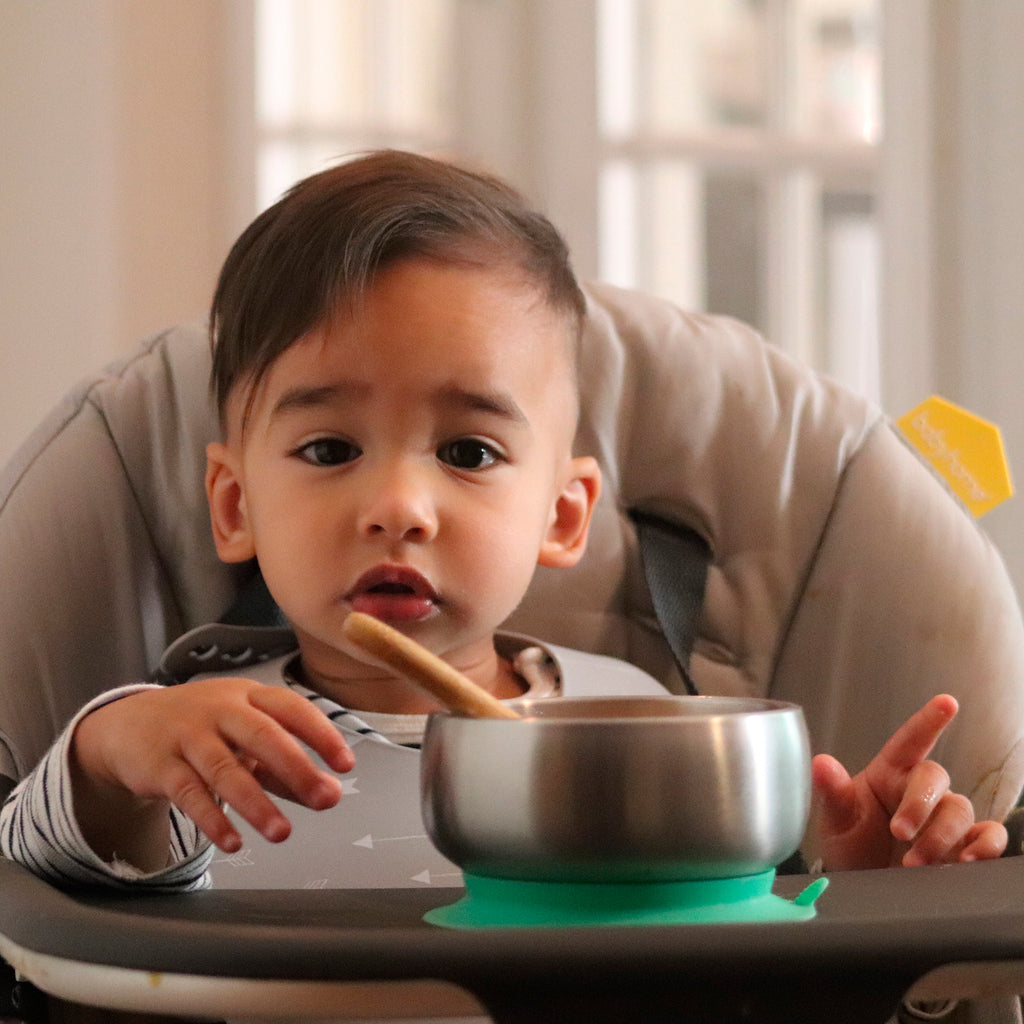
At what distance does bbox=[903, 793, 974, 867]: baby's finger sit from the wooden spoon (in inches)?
11.5

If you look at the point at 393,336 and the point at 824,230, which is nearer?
the point at 393,336

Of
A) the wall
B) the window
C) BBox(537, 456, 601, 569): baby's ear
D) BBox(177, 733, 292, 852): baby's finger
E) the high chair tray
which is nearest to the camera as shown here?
the high chair tray

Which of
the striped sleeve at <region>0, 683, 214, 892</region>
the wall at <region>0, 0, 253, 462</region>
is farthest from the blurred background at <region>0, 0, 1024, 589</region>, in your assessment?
the striped sleeve at <region>0, 683, 214, 892</region>

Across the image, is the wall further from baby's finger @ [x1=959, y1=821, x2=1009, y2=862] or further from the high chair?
baby's finger @ [x1=959, y1=821, x2=1009, y2=862]

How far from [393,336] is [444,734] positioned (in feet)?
1.26

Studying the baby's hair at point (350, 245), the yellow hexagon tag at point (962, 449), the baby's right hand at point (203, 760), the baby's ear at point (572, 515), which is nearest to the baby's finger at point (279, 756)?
the baby's right hand at point (203, 760)

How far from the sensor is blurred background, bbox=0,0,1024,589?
72.7 inches

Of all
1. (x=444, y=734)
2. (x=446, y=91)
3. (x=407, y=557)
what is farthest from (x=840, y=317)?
(x=444, y=734)

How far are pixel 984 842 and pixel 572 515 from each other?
0.40 m

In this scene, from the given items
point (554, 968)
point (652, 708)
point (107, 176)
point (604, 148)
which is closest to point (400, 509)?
point (652, 708)

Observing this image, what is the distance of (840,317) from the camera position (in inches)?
87.0

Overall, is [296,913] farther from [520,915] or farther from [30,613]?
[30,613]

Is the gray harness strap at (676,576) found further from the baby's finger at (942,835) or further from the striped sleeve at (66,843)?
the striped sleeve at (66,843)

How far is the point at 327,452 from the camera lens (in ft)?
2.91
